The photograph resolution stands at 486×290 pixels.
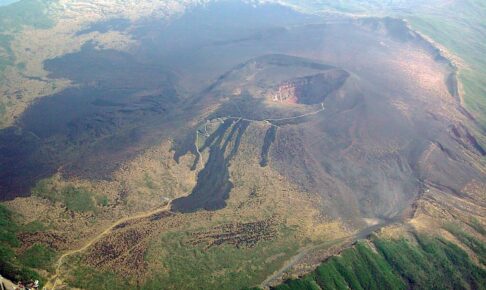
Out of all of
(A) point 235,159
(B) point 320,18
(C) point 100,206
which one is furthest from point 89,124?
(B) point 320,18

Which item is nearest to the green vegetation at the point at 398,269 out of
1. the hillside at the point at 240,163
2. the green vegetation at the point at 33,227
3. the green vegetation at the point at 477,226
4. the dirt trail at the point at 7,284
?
the hillside at the point at 240,163

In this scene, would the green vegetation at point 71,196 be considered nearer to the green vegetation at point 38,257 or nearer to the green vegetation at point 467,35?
the green vegetation at point 38,257

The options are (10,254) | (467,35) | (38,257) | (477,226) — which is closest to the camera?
(10,254)

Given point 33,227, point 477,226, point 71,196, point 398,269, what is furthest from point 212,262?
point 477,226

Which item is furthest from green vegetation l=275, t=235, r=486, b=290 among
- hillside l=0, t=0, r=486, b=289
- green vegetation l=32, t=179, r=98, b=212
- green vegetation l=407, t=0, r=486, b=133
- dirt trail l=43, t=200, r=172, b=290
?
green vegetation l=407, t=0, r=486, b=133

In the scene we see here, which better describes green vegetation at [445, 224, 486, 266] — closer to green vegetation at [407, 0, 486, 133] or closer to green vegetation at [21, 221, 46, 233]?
green vegetation at [407, 0, 486, 133]

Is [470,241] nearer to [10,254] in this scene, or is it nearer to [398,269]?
[398,269]

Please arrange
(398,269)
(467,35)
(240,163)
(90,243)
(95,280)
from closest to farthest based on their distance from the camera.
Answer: (95,280) → (398,269) → (90,243) → (240,163) → (467,35)
